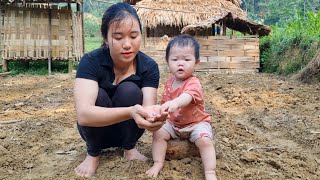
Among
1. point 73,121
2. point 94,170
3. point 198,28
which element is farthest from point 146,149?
point 198,28

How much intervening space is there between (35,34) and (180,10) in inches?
290

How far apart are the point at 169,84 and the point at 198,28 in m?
9.84

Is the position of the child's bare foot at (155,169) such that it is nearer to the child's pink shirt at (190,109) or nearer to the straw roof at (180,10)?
the child's pink shirt at (190,109)

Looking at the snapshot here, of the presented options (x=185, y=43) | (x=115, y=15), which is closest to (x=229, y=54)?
(x=185, y=43)

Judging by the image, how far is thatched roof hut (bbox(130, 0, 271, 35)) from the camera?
41.7ft

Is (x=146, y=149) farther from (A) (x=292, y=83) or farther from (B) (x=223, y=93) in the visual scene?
(A) (x=292, y=83)

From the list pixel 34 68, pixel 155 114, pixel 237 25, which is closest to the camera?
pixel 155 114

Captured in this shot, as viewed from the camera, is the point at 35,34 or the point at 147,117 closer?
the point at 147,117

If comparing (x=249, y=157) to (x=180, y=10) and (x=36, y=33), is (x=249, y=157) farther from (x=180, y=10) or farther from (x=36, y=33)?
(x=180, y=10)

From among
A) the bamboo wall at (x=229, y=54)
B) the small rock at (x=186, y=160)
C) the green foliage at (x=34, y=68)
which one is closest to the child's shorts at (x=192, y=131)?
the small rock at (x=186, y=160)

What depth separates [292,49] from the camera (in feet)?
35.4

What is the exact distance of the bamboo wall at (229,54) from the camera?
12688mm

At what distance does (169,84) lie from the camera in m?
2.66

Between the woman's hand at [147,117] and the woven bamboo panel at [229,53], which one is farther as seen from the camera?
the woven bamboo panel at [229,53]
